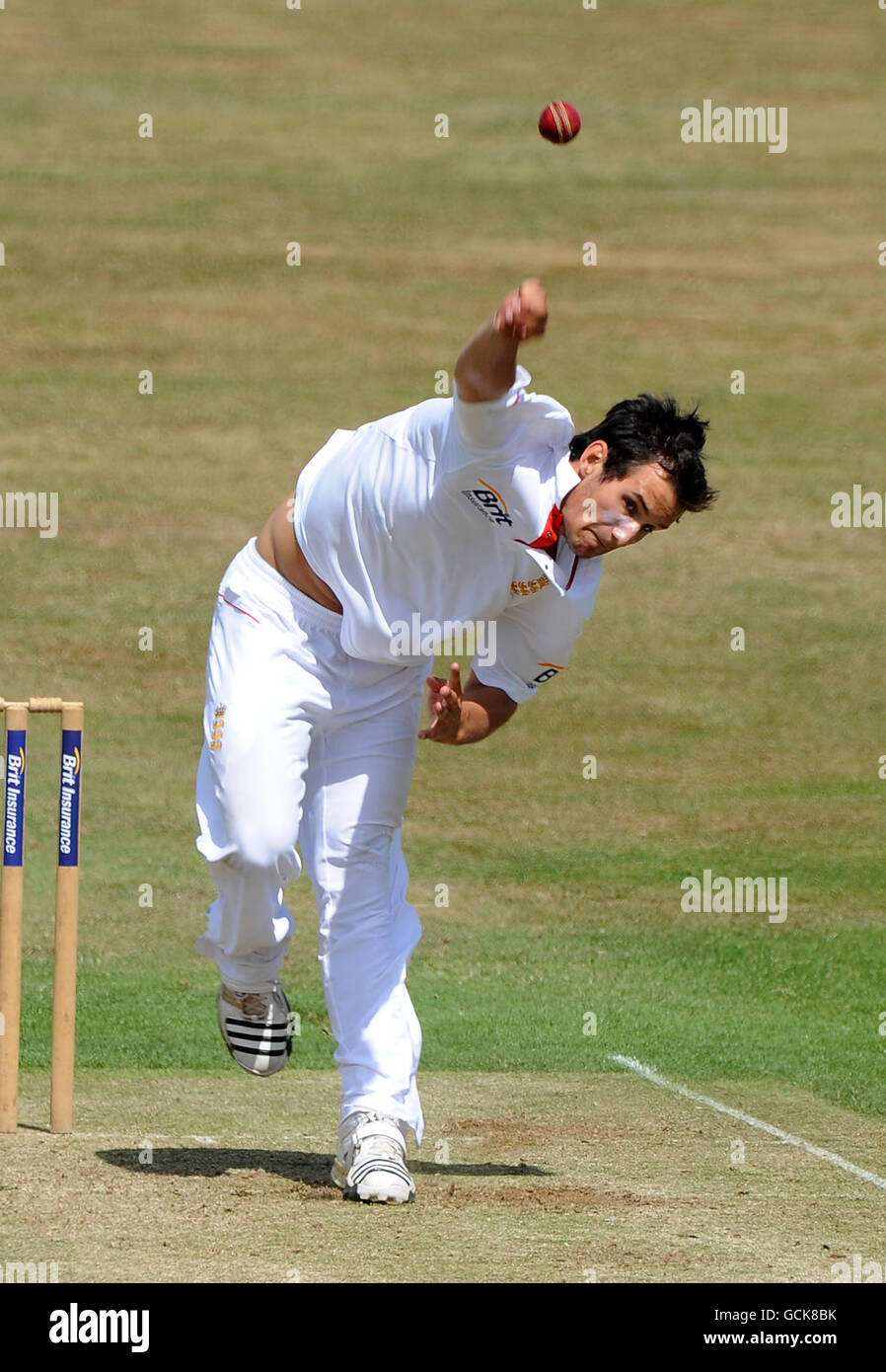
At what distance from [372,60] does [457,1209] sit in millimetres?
26325

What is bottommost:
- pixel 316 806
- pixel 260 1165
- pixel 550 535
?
pixel 260 1165

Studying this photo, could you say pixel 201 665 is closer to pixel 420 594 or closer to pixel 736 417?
pixel 736 417

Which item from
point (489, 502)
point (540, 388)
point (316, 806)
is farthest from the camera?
point (540, 388)

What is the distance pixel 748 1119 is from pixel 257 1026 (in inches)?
65.7

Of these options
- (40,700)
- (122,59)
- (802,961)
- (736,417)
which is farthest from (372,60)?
(40,700)

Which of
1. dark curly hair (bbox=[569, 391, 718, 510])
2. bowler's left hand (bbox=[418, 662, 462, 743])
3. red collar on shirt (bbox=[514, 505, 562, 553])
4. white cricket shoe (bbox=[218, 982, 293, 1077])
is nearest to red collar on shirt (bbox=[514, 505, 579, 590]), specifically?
red collar on shirt (bbox=[514, 505, 562, 553])

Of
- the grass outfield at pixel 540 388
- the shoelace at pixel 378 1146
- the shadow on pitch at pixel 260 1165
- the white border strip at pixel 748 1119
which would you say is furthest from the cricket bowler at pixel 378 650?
the white border strip at pixel 748 1119

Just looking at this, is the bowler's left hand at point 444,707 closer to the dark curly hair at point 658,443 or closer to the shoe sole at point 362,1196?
the dark curly hair at point 658,443

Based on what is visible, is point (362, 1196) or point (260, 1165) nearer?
point (362, 1196)

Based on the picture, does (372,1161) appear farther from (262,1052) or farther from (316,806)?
(316,806)

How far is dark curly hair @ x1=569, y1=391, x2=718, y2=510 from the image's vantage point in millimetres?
4547

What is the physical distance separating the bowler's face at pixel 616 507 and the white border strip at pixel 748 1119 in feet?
5.80

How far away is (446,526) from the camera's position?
4586 mm

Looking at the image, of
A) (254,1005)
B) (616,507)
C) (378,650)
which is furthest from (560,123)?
(254,1005)
